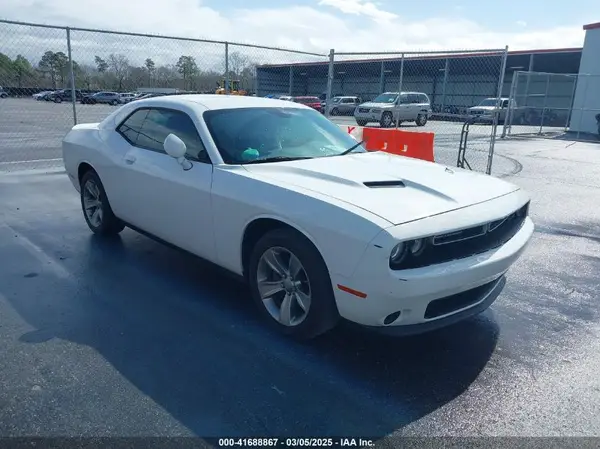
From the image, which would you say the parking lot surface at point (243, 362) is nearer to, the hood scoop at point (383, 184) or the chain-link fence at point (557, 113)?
the hood scoop at point (383, 184)

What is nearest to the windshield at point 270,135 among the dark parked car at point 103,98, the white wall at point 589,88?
the dark parked car at point 103,98

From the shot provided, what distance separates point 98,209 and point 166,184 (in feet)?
5.67

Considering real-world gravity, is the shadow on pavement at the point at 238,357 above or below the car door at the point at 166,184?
below

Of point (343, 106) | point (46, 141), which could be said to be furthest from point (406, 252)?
point (343, 106)

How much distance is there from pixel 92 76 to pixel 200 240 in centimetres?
830

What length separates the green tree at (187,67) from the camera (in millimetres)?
10008

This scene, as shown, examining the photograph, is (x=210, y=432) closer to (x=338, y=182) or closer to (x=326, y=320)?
(x=326, y=320)

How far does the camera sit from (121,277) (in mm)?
4363

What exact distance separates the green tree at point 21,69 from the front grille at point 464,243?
27.4 feet

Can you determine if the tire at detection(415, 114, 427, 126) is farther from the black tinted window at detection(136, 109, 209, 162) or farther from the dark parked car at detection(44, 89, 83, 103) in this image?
the black tinted window at detection(136, 109, 209, 162)

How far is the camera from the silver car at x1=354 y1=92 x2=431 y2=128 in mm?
22797

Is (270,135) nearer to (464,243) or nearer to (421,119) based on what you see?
(464,243)

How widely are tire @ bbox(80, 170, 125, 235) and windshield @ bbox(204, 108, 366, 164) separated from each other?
1802mm

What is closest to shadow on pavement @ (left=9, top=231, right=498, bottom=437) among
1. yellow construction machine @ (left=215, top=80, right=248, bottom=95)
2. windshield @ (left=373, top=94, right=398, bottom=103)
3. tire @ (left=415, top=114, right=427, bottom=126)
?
yellow construction machine @ (left=215, top=80, right=248, bottom=95)
